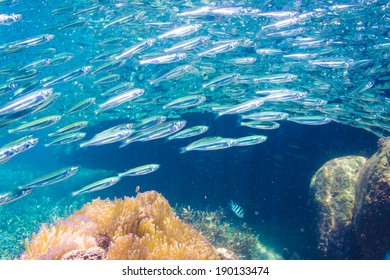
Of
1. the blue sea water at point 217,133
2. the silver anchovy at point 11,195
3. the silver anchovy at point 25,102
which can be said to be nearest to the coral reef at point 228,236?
the blue sea water at point 217,133

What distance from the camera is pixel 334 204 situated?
332 inches

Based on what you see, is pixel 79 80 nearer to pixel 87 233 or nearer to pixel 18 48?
pixel 18 48

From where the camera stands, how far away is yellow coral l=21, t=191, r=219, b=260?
156 inches

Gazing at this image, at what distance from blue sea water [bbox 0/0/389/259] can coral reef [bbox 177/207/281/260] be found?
1065mm

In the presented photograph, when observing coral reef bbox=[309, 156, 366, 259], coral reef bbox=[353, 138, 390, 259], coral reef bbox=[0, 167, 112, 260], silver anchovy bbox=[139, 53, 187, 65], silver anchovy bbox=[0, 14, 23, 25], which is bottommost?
coral reef bbox=[0, 167, 112, 260]

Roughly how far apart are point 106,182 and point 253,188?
10.4 m

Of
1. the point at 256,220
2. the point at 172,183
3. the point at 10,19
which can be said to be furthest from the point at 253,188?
the point at 10,19

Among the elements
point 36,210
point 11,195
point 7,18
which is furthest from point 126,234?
point 36,210

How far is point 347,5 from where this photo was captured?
28.5 ft

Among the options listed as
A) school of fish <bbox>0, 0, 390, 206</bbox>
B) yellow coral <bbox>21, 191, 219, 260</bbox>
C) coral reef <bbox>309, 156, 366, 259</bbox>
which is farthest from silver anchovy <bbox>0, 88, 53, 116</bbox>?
coral reef <bbox>309, 156, 366, 259</bbox>

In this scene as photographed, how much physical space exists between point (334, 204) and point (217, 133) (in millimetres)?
9209

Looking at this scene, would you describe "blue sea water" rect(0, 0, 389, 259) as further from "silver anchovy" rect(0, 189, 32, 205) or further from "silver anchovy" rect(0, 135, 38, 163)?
"silver anchovy" rect(0, 189, 32, 205)

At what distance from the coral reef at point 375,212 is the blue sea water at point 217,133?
12.4ft

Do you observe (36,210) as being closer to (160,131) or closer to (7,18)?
(7,18)
